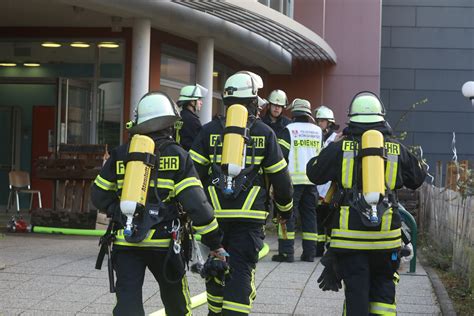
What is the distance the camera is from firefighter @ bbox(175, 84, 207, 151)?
9125 millimetres

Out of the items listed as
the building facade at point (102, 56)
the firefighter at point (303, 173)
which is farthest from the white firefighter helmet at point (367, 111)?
the building facade at point (102, 56)

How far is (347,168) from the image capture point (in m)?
5.68

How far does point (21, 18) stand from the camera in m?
14.9

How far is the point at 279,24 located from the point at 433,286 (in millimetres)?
7245

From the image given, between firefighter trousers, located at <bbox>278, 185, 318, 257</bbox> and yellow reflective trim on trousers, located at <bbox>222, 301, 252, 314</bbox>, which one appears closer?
yellow reflective trim on trousers, located at <bbox>222, 301, 252, 314</bbox>

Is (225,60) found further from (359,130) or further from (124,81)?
(359,130)

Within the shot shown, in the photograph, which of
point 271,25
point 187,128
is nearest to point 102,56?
point 271,25

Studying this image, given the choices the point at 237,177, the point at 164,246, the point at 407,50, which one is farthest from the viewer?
the point at 407,50

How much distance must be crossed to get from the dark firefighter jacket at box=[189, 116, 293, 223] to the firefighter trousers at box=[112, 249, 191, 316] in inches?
30.0

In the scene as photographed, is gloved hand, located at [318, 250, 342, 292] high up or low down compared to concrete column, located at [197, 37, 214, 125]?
down

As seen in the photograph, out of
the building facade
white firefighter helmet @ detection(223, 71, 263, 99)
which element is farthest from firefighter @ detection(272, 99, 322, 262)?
white firefighter helmet @ detection(223, 71, 263, 99)

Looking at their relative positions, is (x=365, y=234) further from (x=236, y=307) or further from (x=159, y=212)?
(x=159, y=212)

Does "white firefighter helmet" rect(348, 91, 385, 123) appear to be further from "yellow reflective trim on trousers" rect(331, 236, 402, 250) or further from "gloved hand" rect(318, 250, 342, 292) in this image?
"gloved hand" rect(318, 250, 342, 292)

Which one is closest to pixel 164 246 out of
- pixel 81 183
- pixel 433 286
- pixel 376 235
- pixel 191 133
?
pixel 376 235
